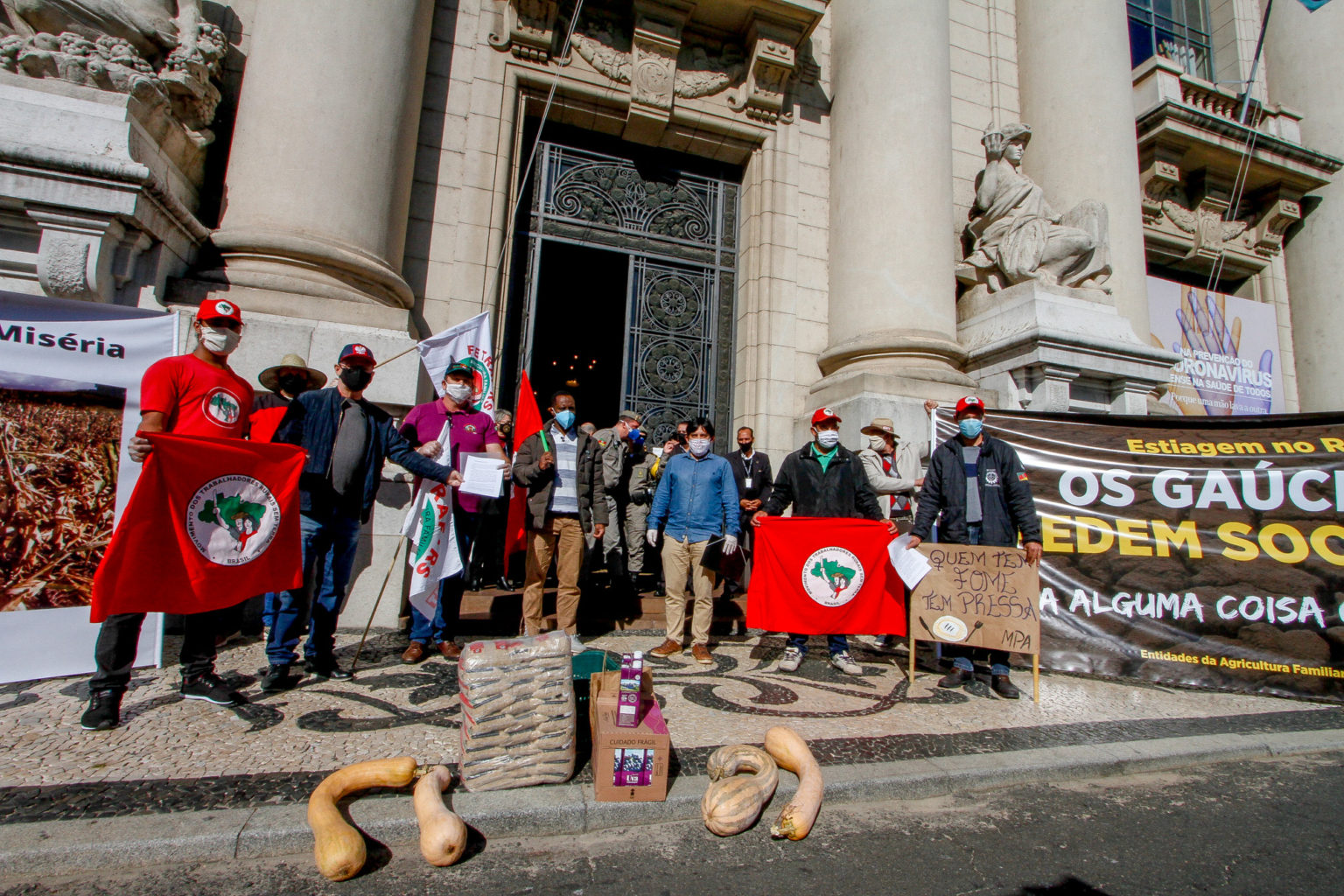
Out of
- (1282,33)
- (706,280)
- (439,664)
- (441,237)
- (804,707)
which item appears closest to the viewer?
(804,707)

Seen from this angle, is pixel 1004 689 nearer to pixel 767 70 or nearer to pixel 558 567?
pixel 558 567

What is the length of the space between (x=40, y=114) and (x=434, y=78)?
418 cm

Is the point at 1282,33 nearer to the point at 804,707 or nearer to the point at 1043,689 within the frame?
the point at 1043,689

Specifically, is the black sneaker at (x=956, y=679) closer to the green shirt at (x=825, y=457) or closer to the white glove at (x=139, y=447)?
the green shirt at (x=825, y=457)

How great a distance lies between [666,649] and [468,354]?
3627mm

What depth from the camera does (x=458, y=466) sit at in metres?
5.48

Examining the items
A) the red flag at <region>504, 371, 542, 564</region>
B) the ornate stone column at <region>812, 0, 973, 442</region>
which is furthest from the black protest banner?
the red flag at <region>504, 371, 542, 564</region>

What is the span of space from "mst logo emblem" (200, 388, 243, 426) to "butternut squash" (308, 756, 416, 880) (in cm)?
244

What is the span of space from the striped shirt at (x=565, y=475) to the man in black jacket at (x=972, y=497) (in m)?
2.79

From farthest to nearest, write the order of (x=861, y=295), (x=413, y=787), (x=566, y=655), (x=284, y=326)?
(x=861, y=295) < (x=284, y=326) < (x=566, y=655) < (x=413, y=787)

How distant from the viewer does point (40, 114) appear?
536 centimetres

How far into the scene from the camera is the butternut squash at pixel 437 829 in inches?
97.2

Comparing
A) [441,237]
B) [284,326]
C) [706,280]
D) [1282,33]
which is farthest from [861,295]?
[1282,33]

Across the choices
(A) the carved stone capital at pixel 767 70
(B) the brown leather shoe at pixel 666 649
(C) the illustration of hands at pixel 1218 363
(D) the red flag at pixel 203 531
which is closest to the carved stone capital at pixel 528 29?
(A) the carved stone capital at pixel 767 70
